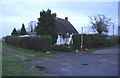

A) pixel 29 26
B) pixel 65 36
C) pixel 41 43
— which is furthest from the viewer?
pixel 29 26

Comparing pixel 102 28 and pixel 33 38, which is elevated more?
pixel 102 28

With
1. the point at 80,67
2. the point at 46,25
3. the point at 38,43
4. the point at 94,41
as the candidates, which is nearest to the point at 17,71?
the point at 80,67

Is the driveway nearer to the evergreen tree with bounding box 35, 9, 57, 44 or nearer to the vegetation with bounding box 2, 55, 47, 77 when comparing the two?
the vegetation with bounding box 2, 55, 47, 77

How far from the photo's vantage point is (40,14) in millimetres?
24359

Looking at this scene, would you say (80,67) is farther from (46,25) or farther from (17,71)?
(46,25)

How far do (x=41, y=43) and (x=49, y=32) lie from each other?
510 centimetres

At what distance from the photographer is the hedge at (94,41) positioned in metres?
23.0

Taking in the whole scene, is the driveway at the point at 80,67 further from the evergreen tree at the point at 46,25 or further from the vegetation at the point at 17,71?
the evergreen tree at the point at 46,25

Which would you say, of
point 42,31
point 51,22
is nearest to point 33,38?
point 42,31

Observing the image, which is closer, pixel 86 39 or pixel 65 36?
pixel 86 39

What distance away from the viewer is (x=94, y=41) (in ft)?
82.0

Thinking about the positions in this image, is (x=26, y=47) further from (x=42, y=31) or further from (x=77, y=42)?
(x=77, y=42)

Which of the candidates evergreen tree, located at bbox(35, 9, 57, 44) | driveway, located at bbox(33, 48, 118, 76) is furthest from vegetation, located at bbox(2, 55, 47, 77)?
evergreen tree, located at bbox(35, 9, 57, 44)

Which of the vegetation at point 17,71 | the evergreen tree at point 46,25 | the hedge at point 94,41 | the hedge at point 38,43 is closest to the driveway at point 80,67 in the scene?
the vegetation at point 17,71
